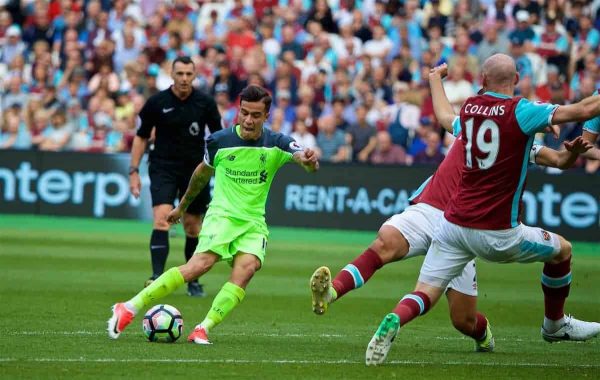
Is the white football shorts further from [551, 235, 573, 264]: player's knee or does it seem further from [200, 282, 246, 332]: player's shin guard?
[200, 282, 246, 332]: player's shin guard

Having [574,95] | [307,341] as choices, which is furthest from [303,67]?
[307,341]

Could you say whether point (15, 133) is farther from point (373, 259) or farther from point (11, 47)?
point (373, 259)

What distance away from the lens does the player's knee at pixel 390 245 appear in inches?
381

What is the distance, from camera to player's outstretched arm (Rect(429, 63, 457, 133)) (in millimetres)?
9742

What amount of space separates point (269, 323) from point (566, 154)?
12.8ft

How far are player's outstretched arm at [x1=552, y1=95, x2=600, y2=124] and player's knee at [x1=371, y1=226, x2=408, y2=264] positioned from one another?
1883 millimetres

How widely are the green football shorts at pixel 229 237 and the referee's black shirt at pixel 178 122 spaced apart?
3926 millimetres

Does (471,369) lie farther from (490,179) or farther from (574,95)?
(574,95)

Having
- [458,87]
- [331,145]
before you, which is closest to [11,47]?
[331,145]

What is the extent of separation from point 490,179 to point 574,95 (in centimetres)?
1562

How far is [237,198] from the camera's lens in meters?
10.2

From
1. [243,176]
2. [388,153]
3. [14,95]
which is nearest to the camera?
[243,176]

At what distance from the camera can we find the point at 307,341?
33.8 ft

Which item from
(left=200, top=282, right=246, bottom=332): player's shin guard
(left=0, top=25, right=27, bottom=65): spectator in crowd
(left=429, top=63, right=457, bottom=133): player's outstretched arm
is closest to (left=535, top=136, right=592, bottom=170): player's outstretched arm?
(left=429, top=63, right=457, bottom=133): player's outstretched arm
